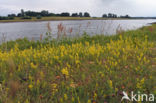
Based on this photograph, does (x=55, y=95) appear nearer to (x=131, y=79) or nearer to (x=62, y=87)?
(x=62, y=87)

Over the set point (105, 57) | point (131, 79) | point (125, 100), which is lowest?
point (125, 100)

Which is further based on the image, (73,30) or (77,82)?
(73,30)

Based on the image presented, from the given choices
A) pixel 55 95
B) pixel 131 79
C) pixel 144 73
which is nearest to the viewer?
pixel 55 95

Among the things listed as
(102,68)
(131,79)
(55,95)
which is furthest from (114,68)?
(55,95)

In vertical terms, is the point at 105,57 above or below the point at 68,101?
above

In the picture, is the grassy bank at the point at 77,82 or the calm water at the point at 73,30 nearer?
the grassy bank at the point at 77,82

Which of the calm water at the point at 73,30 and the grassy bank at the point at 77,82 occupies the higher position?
the calm water at the point at 73,30

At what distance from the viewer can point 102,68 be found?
9.32ft

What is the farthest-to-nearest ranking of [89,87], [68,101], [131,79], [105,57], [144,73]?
[105,57] → [144,73] → [131,79] → [89,87] → [68,101]

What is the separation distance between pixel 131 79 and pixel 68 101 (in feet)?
4.16

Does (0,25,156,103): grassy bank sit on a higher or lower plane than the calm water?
lower

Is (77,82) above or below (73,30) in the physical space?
below

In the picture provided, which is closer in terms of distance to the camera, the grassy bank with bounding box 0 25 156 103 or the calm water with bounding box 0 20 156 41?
the grassy bank with bounding box 0 25 156 103

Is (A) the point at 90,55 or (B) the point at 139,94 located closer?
(B) the point at 139,94
